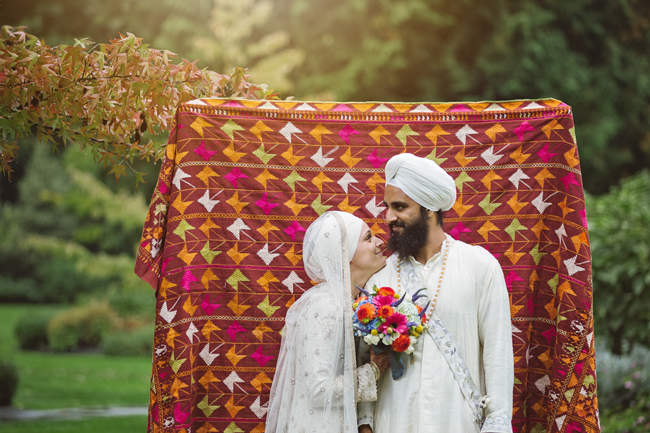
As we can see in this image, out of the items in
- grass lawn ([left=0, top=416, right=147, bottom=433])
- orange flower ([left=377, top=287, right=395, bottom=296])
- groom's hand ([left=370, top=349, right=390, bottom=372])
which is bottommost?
grass lawn ([left=0, top=416, right=147, bottom=433])

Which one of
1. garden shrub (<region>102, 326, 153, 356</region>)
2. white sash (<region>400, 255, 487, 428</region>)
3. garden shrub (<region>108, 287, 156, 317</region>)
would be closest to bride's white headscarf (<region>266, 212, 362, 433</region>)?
white sash (<region>400, 255, 487, 428</region>)

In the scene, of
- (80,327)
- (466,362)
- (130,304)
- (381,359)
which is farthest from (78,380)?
(466,362)

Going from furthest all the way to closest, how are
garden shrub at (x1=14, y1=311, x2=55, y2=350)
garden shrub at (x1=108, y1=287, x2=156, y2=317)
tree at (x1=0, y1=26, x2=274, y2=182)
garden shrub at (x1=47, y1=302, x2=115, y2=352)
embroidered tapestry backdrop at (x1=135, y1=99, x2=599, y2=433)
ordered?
garden shrub at (x1=108, y1=287, x2=156, y2=317), garden shrub at (x1=14, y1=311, x2=55, y2=350), garden shrub at (x1=47, y1=302, x2=115, y2=352), embroidered tapestry backdrop at (x1=135, y1=99, x2=599, y2=433), tree at (x1=0, y1=26, x2=274, y2=182)

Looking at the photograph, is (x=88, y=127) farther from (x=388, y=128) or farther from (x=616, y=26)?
(x=616, y=26)

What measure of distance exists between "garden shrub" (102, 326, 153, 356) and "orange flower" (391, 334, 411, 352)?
36.8 ft

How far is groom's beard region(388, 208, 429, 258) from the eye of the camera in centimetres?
314

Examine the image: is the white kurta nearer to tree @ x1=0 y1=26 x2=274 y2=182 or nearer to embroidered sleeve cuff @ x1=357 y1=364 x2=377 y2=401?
embroidered sleeve cuff @ x1=357 y1=364 x2=377 y2=401

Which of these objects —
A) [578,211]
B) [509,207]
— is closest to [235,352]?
[509,207]

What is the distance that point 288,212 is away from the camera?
390 centimetres

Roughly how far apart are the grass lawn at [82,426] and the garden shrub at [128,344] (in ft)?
13.5

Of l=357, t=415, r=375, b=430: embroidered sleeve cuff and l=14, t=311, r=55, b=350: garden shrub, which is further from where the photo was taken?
l=14, t=311, r=55, b=350: garden shrub

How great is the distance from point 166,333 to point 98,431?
566 centimetres

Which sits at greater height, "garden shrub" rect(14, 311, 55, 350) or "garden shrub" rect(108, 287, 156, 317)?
"garden shrub" rect(108, 287, 156, 317)

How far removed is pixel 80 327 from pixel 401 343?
12403 millimetres
